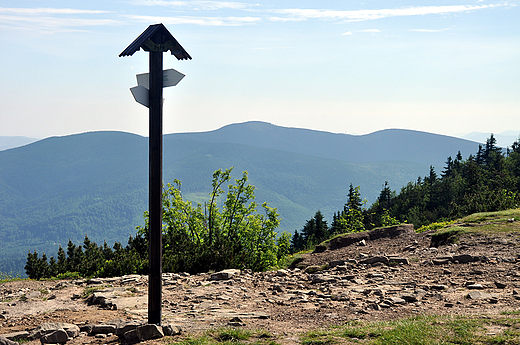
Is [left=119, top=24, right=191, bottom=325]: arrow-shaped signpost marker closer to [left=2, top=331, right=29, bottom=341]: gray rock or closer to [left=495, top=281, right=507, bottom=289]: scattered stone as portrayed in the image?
[left=2, top=331, right=29, bottom=341]: gray rock

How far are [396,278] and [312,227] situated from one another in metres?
65.0

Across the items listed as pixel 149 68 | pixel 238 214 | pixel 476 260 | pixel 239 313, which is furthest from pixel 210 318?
pixel 238 214

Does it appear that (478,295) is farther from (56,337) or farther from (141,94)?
(56,337)

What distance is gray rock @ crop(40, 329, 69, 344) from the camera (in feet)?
22.3

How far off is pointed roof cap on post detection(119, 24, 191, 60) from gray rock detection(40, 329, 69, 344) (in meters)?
5.08

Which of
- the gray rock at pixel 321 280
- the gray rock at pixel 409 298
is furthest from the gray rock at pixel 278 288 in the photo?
the gray rock at pixel 409 298

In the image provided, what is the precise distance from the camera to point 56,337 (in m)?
6.85

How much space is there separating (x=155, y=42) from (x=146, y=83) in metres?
0.78

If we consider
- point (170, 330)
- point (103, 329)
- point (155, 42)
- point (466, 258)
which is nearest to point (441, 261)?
point (466, 258)

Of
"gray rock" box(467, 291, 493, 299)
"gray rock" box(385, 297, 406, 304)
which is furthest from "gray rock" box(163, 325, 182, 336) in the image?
"gray rock" box(467, 291, 493, 299)

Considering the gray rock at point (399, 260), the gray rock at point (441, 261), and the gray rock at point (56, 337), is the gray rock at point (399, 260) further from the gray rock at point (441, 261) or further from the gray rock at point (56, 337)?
the gray rock at point (56, 337)

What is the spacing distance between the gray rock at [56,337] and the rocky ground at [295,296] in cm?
11

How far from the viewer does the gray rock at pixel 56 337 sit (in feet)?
22.3

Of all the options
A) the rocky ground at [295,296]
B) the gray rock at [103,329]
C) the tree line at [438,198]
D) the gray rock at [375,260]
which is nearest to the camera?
the gray rock at [103,329]
